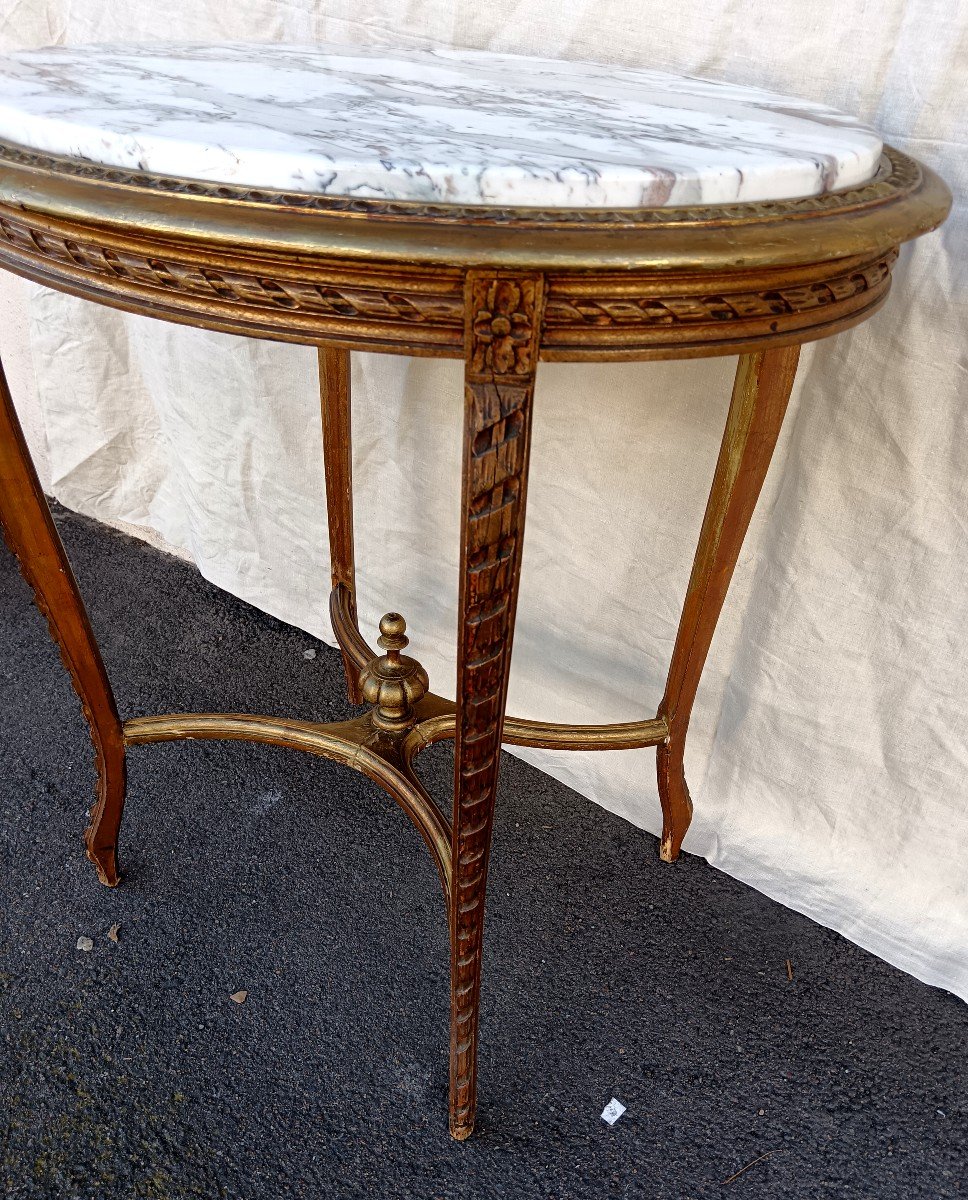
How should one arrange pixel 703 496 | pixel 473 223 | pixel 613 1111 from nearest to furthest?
pixel 473 223 < pixel 613 1111 < pixel 703 496

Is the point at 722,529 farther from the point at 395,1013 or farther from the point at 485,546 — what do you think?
the point at 395,1013

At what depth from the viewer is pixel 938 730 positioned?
3.04 ft

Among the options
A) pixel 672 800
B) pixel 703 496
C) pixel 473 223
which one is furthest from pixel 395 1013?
pixel 473 223

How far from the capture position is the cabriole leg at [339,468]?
1007mm

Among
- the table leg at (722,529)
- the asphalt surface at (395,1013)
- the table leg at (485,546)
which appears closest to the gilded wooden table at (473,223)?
the table leg at (485,546)

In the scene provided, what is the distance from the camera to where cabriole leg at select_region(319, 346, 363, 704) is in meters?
1.01

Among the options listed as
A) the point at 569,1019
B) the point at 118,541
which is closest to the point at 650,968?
the point at 569,1019

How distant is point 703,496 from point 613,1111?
0.57m

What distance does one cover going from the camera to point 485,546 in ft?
1.78

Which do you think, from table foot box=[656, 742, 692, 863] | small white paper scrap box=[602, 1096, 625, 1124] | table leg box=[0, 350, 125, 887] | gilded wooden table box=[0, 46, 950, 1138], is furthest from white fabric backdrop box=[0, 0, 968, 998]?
table leg box=[0, 350, 125, 887]

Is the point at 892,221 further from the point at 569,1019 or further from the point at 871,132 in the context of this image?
the point at 569,1019

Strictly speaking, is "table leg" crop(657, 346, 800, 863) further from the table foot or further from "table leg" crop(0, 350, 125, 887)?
"table leg" crop(0, 350, 125, 887)

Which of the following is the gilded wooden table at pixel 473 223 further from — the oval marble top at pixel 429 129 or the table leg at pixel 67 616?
the table leg at pixel 67 616

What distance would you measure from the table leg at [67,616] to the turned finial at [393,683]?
9.6 inches
